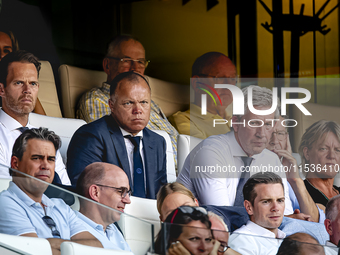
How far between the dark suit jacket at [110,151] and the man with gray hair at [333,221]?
0.67 meters

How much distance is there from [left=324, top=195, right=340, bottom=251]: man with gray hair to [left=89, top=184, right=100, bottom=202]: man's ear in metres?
0.80

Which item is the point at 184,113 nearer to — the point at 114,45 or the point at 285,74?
the point at 114,45

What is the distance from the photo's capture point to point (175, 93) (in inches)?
82.4

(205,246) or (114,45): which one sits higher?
(114,45)

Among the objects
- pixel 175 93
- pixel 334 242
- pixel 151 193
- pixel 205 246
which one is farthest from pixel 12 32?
pixel 334 242

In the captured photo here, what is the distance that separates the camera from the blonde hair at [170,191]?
151 cm

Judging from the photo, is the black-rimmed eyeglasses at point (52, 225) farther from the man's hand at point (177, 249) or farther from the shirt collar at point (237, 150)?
the shirt collar at point (237, 150)

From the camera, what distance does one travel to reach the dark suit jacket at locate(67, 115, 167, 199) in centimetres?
152

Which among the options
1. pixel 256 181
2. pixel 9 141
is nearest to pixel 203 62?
pixel 256 181

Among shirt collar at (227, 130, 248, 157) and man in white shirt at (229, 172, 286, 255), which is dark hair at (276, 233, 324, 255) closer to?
man in white shirt at (229, 172, 286, 255)

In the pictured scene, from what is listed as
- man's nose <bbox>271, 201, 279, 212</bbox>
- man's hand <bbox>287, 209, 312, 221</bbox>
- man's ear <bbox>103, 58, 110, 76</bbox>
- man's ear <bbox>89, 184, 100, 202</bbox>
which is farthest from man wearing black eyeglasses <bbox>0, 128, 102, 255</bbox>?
man's ear <bbox>103, 58, 110, 76</bbox>

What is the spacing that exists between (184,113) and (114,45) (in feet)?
1.60

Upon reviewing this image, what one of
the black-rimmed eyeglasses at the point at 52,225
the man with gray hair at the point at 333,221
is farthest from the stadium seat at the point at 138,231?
the man with gray hair at the point at 333,221

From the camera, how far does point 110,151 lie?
1.61 metres
